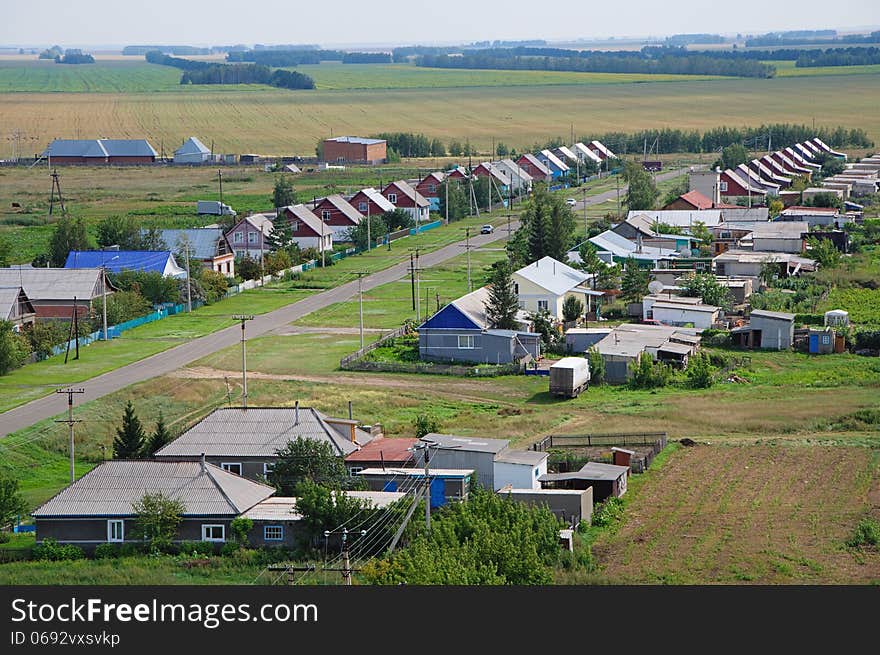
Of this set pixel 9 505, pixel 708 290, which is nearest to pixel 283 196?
pixel 708 290

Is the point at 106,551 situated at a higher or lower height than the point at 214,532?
lower

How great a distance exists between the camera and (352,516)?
15.9 meters

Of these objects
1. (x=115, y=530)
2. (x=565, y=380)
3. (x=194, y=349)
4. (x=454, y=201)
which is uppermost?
(x=454, y=201)

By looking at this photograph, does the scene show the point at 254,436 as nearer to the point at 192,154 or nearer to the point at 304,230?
the point at 304,230

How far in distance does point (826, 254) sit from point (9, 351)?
21660mm

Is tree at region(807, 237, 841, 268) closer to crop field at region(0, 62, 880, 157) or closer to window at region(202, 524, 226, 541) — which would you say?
window at region(202, 524, 226, 541)

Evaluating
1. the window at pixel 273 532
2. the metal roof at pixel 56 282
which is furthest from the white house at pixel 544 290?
the window at pixel 273 532

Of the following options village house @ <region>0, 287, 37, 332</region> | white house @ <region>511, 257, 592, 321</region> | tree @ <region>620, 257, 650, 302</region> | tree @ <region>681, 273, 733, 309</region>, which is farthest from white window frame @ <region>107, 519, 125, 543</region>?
tree @ <region>620, 257, 650, 302</region>

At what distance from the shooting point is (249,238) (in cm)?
4112

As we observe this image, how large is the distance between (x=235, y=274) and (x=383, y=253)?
18.7 feet

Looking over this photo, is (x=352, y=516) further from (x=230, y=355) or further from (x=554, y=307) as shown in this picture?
(x=554, y=307)

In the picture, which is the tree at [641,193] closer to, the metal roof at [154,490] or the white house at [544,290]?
the white house at [544,290]

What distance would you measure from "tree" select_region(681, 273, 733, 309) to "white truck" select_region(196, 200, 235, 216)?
20.8m

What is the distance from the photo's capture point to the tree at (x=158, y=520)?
640 inches
